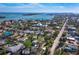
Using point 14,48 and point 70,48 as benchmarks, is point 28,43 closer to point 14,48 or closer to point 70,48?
point 14,48

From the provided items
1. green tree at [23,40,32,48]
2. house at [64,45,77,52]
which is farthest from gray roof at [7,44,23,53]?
house at [64,45,77,52]

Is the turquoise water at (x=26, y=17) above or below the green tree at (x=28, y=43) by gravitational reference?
above

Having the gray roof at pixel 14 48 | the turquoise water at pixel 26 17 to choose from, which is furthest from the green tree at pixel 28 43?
the turquoise water at pixel 26 17

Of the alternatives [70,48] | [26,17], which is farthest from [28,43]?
[70,48]

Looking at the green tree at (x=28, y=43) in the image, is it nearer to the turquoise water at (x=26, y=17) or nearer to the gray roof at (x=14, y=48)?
the gray roof at (x=14, y=48)

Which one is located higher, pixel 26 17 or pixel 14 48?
pixel 26 17

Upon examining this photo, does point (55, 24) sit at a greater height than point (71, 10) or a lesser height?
lesser

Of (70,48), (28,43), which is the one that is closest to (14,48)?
(28,43)
